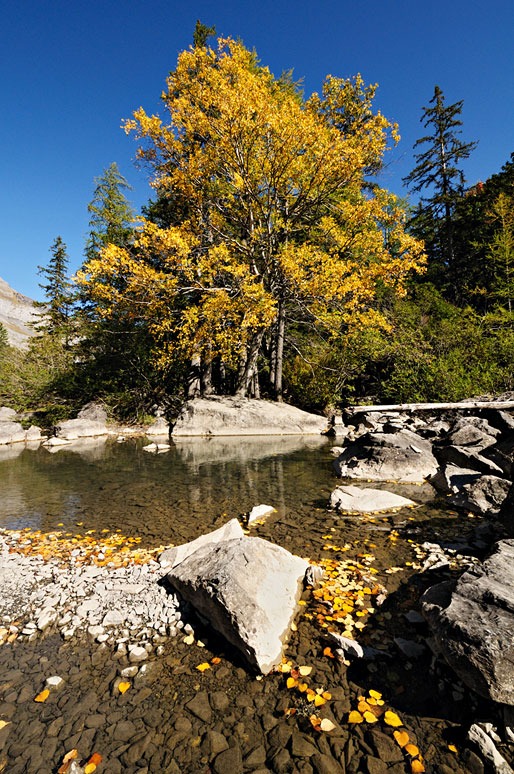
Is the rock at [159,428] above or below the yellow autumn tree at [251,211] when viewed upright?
below

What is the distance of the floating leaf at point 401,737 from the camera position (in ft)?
7.02

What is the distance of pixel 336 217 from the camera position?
19312 millimetres

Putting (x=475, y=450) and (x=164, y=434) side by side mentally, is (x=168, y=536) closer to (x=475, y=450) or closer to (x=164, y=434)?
(x=475, y=450)

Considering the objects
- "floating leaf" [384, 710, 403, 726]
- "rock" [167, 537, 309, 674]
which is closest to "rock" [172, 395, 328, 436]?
"rock" [167, 537, 309, 674]

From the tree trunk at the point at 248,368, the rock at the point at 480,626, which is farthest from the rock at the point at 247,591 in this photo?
the tree trunk at the point at 248,368

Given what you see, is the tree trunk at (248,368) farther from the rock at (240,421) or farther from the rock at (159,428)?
the rock at (159,428)

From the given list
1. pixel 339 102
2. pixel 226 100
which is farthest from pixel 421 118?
pixel 226 100

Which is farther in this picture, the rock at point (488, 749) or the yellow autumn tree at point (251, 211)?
the yellow autumn tree at point (251, 211)

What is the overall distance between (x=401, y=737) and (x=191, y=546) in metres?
2.97

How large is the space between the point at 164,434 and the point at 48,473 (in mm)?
7412

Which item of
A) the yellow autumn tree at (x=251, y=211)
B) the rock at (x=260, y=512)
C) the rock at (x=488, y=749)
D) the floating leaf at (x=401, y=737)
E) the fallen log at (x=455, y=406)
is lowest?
the floating leaf at (x=401, y=737)

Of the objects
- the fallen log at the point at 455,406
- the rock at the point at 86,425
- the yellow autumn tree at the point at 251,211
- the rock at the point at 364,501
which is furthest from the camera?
the rock at the point at 86,425

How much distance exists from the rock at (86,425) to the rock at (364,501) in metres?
13.8

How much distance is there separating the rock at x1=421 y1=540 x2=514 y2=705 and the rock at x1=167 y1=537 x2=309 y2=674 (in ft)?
4.17
